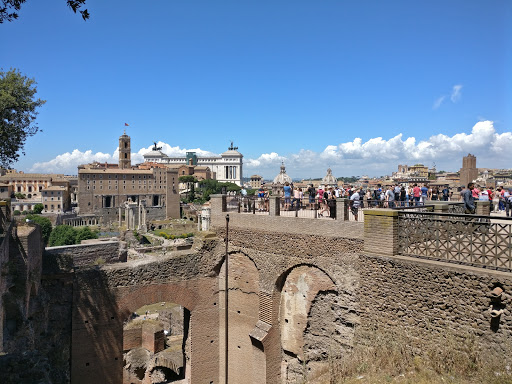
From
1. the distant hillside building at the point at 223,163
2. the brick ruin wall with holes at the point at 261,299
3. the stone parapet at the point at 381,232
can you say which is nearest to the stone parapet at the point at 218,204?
the brick ruin wall with holes at the point at 261,299

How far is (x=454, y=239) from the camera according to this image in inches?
288

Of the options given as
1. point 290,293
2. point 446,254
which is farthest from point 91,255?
point 446,254

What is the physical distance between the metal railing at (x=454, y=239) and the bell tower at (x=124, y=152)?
367 ft

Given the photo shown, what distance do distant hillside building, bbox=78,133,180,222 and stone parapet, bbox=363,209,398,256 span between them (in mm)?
83039

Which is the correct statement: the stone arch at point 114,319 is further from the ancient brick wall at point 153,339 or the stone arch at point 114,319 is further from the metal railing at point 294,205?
the ancient brick wall at point 153,339

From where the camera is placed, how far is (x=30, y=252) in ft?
32.0

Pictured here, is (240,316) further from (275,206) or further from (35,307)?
(35,307)

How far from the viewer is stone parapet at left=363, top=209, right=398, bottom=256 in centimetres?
819

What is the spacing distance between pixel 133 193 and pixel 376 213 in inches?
3868

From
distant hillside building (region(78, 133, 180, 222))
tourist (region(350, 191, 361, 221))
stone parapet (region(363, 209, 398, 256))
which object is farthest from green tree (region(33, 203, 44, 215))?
stone parapet (region(363, 209, 398, 256))

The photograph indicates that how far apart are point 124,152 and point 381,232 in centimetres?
11312

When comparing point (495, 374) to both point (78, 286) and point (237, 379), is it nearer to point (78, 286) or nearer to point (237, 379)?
point (237, 379)

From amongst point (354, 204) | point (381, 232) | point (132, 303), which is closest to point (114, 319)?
point (132, 303)

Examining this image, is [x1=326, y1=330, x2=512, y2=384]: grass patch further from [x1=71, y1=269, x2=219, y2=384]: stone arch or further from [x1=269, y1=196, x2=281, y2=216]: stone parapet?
[x1=71, y1=269, x2=219, y2=384]: stone arch
